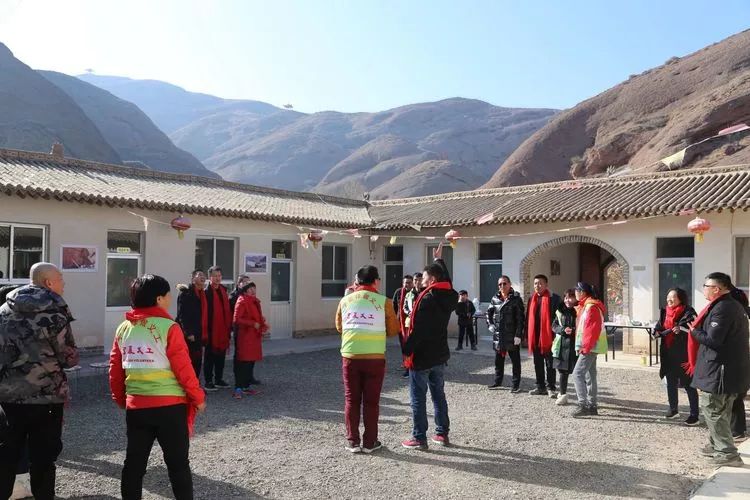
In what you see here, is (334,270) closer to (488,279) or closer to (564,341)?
(488,279)

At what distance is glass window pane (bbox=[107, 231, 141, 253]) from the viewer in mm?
12734

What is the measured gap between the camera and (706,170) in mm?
14680

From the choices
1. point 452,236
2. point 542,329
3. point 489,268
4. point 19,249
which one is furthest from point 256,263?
point 542,329

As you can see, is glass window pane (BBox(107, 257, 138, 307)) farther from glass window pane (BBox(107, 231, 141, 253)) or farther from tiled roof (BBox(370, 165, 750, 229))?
tiled roof (BBox(370, 165, 750, 229))

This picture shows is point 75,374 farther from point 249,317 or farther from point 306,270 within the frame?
point 306,270

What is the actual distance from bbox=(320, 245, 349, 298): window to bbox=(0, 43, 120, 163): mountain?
3981 centimetres

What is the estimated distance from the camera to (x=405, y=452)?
5836mm

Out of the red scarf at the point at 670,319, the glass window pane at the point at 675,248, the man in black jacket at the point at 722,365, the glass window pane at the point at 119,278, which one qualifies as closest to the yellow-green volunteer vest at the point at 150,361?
the man in black jacket at the point at 722,365

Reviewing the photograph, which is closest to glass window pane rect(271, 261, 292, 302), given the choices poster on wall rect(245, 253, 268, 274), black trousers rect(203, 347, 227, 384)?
poster on wall rect(245, 253, 268, 274)

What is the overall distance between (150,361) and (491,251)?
44.6 ft

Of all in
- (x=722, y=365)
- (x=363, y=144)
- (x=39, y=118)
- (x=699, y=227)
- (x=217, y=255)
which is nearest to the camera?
(x=722, y=365)

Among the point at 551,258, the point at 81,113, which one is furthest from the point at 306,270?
the point at 81,113

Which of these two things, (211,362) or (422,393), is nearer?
(422,393)

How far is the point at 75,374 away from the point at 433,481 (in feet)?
23.6
